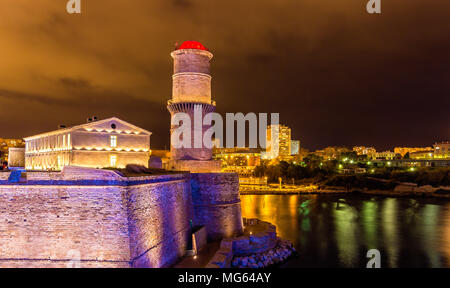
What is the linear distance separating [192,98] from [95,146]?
697 centimetres

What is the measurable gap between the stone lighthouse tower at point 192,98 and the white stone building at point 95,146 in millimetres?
2924

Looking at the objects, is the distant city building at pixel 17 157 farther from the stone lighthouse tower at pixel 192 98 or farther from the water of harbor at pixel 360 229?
the water of harbor at pixel 360 229

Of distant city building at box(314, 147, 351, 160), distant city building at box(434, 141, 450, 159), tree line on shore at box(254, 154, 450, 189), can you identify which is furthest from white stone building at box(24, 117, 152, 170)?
distant city building at box(314, 147, 351, 160)

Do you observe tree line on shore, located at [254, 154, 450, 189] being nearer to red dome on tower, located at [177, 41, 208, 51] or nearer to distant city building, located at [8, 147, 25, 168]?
red dome on tower, located at [177, 41, 208, 51]

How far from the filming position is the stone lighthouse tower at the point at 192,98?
22031 mm

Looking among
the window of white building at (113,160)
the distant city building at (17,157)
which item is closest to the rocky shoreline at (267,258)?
the window of white building at (113,160)

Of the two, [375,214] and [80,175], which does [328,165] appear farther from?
[80,175]

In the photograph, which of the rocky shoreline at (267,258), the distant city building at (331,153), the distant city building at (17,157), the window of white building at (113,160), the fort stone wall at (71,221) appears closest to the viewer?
the fort stone wall at (71,221)

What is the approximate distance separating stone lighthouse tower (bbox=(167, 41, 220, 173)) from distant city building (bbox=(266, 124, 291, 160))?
134585 mm

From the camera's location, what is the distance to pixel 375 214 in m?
37.8

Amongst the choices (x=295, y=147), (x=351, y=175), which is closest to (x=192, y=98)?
(x=351, y=175)

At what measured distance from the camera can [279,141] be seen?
182000mm

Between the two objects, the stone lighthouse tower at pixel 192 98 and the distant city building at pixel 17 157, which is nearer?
the stone lighthouse tower at pixel 192 98

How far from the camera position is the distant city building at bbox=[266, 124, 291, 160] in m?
168
